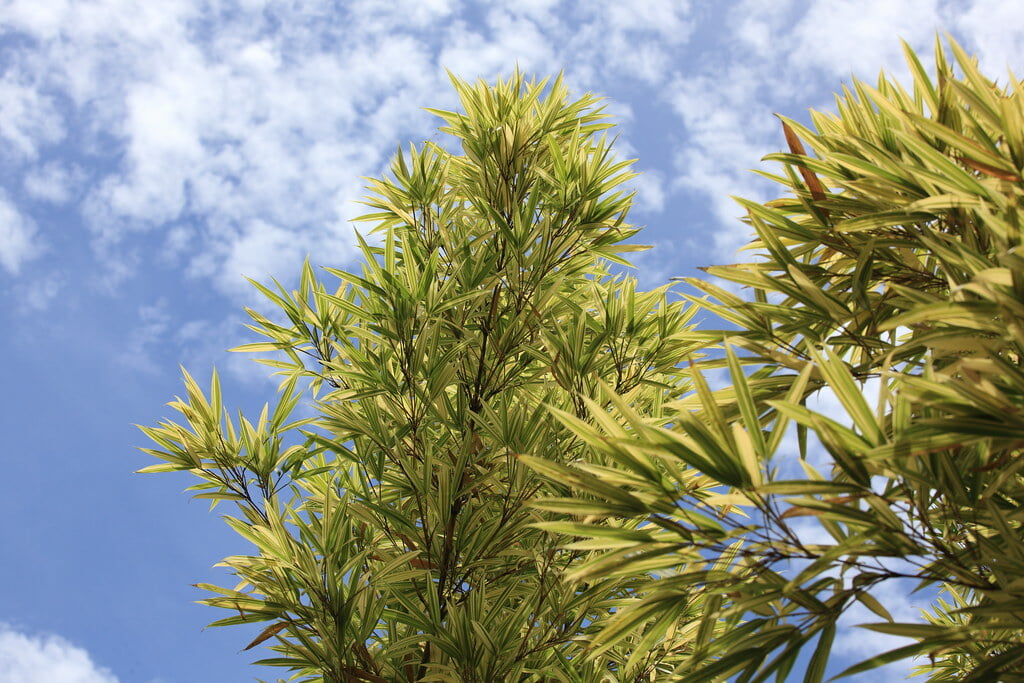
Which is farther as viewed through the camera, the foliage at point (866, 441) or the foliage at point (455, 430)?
the foliage at point (455, 430)

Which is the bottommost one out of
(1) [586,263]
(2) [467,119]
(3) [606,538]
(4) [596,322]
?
(3) [606,538]

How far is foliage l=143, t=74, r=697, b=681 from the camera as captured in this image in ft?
7.07

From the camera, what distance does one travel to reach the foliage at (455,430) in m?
2.15

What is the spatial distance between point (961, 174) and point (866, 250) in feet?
0.84

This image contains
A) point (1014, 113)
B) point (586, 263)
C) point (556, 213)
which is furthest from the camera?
point (586, 263)

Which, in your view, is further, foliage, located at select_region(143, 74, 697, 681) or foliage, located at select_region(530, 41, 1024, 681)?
foliage, located at select_region(143, 74, 697, 681)

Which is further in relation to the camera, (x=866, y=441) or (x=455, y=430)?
(x=455, y=430)

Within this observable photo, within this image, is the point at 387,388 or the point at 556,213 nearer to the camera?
the point at 387,388

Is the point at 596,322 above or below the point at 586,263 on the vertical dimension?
below

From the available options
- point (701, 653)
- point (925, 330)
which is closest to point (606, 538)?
point (701, 653)

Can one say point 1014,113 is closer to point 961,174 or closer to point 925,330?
point 961,174

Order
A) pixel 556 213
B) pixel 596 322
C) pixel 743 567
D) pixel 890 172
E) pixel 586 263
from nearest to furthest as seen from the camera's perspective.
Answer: pixel 743 567 < pixel 890 172 < pixel 596 322 < pixel 556 213 < pixel 586 263

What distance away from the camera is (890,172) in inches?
67.6

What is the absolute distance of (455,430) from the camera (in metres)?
2.63
